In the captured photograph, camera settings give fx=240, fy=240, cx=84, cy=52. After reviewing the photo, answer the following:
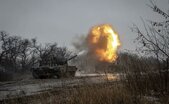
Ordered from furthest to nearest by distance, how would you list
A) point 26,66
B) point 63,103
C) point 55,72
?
point 26,66 < point 55,72 < point 63,103

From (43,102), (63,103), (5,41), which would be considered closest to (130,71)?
(63,103)

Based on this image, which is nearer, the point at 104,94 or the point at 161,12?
the point at 104,94

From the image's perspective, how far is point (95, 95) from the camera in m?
5.64

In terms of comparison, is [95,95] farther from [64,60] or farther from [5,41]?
[5,41]

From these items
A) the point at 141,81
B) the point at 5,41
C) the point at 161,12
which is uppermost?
the point at 5,41

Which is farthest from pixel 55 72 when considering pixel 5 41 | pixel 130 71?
pixel 5 41

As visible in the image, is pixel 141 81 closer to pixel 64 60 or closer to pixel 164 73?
pixel 164 73

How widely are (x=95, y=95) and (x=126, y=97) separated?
0.72 meters

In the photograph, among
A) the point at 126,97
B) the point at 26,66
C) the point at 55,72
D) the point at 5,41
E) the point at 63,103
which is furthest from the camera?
the point at 26,66

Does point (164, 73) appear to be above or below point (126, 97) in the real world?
above

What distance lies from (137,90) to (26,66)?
5588 cm

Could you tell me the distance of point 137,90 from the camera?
6.40m

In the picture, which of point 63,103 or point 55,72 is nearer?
point 63,103

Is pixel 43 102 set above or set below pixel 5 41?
below
